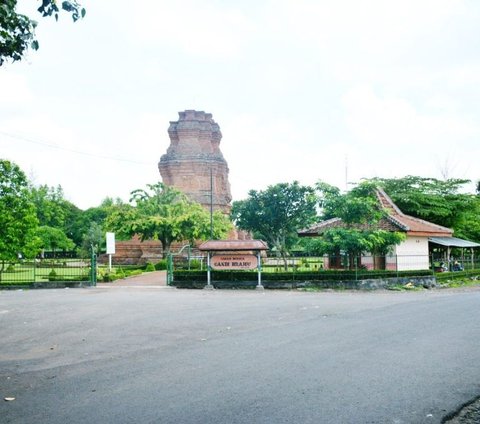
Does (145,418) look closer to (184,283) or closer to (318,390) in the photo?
(318,390)

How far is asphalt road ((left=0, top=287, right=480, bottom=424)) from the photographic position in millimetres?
4992

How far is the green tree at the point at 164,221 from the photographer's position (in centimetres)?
3366

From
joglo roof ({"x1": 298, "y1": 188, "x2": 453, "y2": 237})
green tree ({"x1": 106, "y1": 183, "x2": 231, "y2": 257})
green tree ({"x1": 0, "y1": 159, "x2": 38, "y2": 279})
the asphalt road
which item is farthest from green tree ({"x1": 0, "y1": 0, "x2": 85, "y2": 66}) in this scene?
green tree ({"x1": 106, "y1": 183, "x2": 231, "y2": 257})

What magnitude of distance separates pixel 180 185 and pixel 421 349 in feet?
122

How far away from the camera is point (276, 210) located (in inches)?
1855

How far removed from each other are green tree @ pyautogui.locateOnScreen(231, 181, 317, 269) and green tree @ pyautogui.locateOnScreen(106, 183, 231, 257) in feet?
34.0

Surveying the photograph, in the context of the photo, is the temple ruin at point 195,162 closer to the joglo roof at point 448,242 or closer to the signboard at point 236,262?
the joglo roof at point 448,242

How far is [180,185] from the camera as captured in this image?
1720 inches

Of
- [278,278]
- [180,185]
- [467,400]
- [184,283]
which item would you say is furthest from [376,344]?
[180,185]

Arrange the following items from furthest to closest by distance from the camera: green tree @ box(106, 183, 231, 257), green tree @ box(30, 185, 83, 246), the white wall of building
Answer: green tree @ box(30, 185, 83, 246), green tree @ box(106, 183, 231, 257), the white wall of building

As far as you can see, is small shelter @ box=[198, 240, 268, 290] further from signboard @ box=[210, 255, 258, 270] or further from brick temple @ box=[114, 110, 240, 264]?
brick temple @ box=[114, 110, 240, 264]

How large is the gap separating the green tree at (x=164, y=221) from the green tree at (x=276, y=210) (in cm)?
1035

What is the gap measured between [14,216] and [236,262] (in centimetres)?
1457

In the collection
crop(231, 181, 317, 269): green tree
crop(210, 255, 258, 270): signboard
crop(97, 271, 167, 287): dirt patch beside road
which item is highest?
crop(231, 181, 317, 269): green tree
